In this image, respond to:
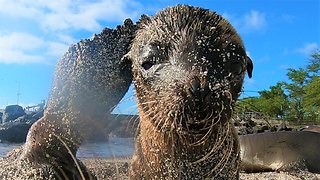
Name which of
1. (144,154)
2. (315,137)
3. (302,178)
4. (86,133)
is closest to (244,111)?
(144,154)

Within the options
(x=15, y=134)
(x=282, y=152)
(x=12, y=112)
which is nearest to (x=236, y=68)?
(x=282, y=152)

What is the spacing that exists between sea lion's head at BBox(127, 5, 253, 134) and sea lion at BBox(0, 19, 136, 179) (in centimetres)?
21

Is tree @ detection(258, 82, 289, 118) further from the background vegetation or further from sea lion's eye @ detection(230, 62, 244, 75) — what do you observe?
sea lion's eye @ detection(230, 62, 244, 75)

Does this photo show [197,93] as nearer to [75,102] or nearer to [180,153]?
[180,153]

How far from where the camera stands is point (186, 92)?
2959 mm

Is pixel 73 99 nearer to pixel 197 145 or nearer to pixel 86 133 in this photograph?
pixel 86 133

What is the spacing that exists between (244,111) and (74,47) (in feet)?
4.89

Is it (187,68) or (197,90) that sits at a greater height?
(187,68)

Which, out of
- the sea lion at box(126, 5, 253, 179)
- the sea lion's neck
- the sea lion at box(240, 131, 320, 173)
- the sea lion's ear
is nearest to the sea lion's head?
the sea lion at box(126, 5, 253, 179)

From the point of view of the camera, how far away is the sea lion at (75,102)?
155 inches

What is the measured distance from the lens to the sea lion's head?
9.91 feet

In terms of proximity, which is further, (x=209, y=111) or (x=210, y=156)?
(x=210, y=156)

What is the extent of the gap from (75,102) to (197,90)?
1.38 meters

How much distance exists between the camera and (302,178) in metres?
9.35
